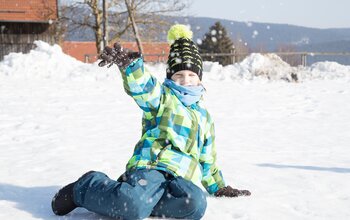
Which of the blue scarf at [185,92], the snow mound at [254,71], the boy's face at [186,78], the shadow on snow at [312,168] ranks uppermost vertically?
the boy's face at [186,78]

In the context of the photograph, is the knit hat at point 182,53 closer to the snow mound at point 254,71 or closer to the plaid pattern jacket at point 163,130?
the plaid pattern jacket at point 163,130

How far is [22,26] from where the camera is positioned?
→ 74.4ft

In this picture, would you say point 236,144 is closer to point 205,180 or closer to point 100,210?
point 205,180

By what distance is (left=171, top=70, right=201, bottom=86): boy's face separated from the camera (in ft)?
9.15

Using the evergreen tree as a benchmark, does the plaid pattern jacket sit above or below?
below

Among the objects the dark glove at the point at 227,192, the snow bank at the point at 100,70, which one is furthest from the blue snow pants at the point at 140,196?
the snow bank at the point at 100,70

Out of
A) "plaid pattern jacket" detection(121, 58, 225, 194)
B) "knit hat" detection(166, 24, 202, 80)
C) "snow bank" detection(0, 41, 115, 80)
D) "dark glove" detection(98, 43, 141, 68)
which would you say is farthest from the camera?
"snow bank" detection(0, 41, 115, 80)

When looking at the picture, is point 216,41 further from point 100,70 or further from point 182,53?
point 182,53

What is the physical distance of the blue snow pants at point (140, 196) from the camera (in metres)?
2.38

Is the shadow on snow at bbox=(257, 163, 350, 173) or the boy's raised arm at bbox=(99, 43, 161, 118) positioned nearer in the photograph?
the boy's raised arm at bbox=(99, 43, 161, 118)

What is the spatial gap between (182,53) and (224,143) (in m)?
2.41

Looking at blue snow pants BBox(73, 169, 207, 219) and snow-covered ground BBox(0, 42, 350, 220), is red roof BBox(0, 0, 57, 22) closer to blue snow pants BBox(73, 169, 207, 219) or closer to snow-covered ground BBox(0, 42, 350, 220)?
snow-covered ground BBox(0, 42, 350, 220)

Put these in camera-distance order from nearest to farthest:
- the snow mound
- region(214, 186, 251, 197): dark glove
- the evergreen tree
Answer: region(214, 186, 251, 197): dark glove, the snow mound, the evergreen tree

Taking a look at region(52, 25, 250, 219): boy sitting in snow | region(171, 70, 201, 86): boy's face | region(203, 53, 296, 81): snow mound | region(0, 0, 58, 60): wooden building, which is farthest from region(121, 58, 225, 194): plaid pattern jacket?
region(0, 0, 58, 60): wooden building
